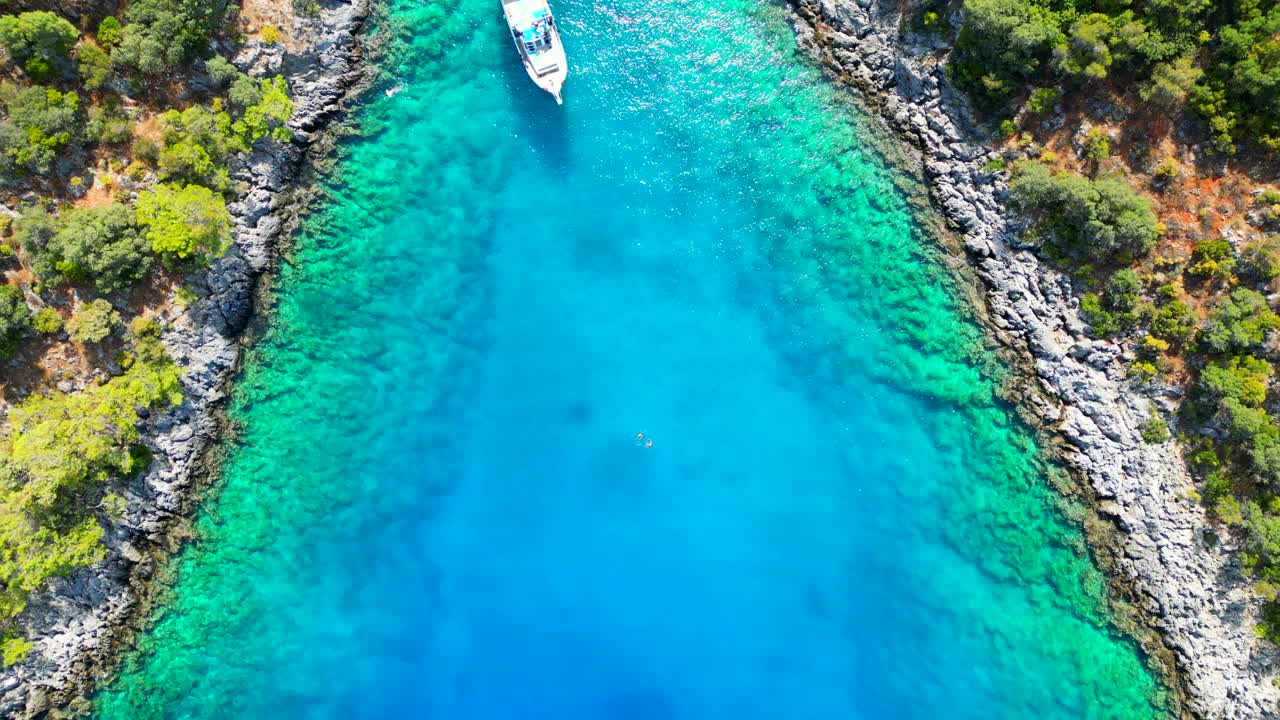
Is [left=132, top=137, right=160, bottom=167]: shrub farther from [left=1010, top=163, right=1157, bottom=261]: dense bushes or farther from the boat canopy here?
[left=1010, top=163, right=1157, bottom=261]: dense bushes

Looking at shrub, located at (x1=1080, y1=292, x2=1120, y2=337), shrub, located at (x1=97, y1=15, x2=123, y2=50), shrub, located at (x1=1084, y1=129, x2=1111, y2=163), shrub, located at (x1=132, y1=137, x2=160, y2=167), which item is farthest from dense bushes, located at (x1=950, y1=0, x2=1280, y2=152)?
shrub, located at (x1=97, y1=15, x2=123, y2=50)

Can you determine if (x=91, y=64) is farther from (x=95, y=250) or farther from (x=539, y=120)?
(x=539, y=120)

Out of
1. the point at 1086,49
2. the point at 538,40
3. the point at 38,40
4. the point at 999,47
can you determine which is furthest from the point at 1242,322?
the point at 38,40

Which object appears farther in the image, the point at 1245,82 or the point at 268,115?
the point at 268,115

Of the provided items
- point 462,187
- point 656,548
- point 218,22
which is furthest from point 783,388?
point 218,22

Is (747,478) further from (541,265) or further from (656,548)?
(541,265)

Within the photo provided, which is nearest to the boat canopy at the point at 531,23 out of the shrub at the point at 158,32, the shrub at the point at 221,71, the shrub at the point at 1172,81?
the shrub at the point at 221,71

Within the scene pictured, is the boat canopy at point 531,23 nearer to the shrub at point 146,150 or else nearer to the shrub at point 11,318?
the shrub at point 146,150
